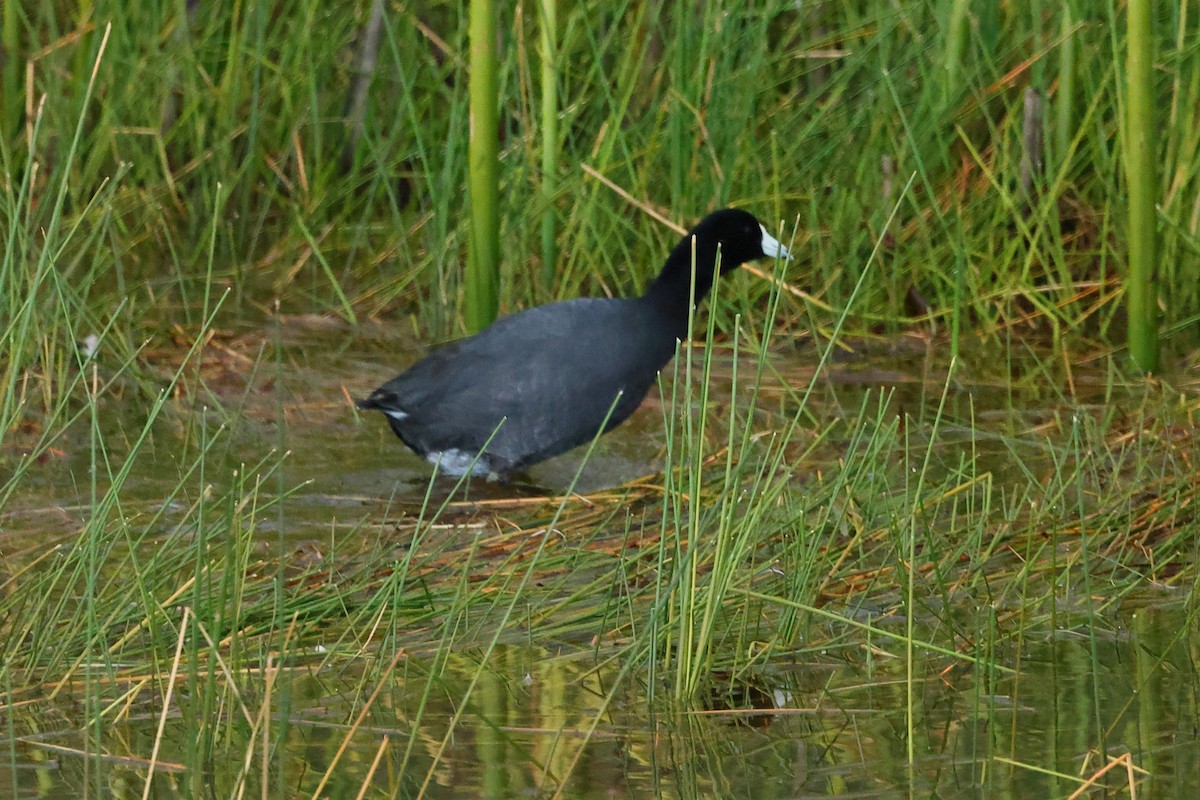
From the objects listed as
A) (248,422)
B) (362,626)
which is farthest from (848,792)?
(248,422)

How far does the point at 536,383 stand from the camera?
4.16m

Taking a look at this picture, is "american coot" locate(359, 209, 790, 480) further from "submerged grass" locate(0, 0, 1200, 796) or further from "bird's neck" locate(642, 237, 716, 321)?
"submerged grass" locate(0, 0, 1200, 796)

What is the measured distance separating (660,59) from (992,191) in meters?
1.29

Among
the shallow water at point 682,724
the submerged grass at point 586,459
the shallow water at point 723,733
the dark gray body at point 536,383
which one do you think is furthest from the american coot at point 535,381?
the shallow water at point 723,733

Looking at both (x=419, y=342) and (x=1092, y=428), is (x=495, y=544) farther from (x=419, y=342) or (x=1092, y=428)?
(x=419, y=342)

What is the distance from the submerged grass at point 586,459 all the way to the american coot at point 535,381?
142 millimetres

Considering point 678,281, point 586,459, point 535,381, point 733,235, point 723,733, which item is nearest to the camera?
point 723,733

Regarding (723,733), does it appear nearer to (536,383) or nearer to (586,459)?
(586,459)

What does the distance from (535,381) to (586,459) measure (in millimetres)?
1610

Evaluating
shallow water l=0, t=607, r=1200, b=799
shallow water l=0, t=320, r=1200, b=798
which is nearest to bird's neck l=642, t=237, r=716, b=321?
shallow water l=0, t=320, r=1200, b=798

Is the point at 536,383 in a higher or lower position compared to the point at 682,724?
lower

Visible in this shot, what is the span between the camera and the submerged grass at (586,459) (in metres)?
2.34

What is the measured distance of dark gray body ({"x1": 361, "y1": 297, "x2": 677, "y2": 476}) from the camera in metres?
4.16

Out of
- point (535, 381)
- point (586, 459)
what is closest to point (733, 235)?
point (535, 381)
